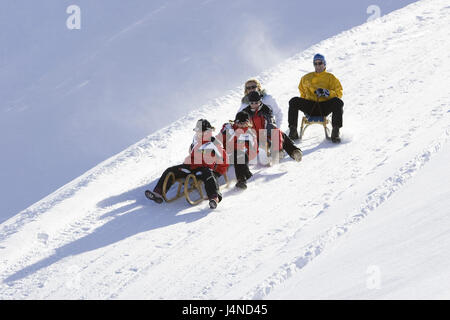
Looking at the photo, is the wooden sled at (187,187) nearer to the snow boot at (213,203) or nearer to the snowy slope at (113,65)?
the snow boot at (213,203)

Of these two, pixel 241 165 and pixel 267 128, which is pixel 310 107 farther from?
pixel 241 165

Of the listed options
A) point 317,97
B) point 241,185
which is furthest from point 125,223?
point 317,97

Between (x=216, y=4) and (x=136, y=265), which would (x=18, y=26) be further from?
(x=136, y=265)

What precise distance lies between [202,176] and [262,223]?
2.80 feet

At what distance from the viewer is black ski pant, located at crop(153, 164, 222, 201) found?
591cm

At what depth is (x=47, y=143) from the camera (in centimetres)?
1485

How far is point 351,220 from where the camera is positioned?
515 centimetres

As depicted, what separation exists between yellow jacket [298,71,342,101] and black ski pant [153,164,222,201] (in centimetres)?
189

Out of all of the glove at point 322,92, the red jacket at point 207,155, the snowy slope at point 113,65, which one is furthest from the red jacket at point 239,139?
the snowy slope at point 113,65

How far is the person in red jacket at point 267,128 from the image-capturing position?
6.66 metres

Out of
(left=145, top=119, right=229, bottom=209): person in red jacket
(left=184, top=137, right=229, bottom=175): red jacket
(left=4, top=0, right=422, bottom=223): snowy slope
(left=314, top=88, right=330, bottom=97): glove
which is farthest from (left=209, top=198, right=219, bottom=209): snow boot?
(left=4, top=0, right=422, bottom=223): snowy slope

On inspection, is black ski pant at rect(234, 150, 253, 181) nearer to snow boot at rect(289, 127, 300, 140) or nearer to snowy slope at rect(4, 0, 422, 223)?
snow boot at rect(289, 127, 300, 140)

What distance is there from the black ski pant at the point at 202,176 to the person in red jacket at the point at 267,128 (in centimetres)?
85
